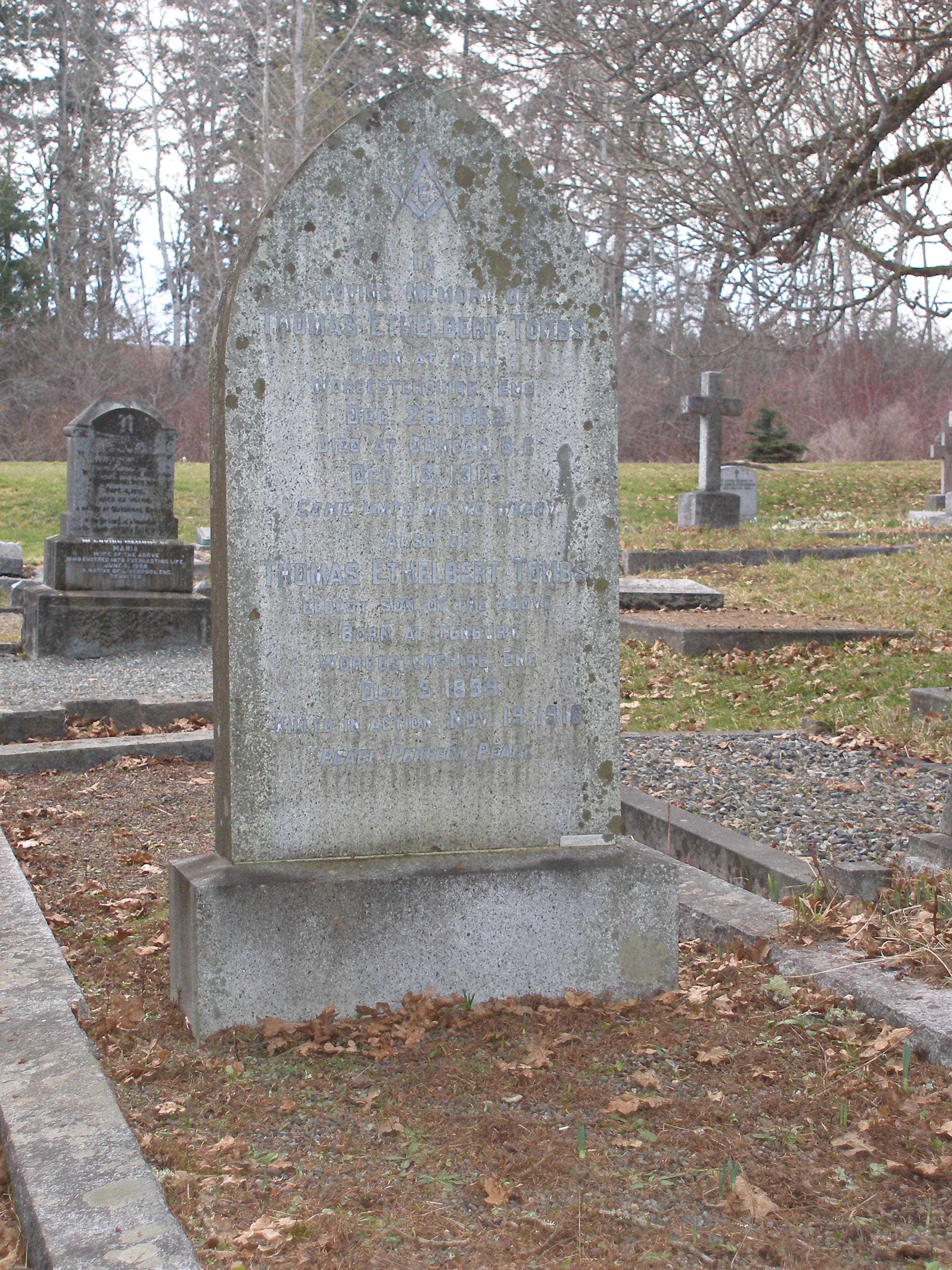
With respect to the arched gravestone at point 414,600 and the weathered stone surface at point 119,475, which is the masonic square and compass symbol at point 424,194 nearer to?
the arched gravestone at point 414,600

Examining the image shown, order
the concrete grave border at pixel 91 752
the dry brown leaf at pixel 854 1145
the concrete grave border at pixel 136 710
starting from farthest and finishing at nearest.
A: the concrete grave border at pixel 136 710 < the concrete grave border at pixel 91 752 < the dry brown leaf at pixel 854 1145

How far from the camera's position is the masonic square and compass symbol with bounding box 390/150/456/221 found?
3.60 meters

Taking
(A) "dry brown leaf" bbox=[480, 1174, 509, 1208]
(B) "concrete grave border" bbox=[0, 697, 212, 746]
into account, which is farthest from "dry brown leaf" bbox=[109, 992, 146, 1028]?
(B) "concrete grave border" bbox=[0, 697, 212, 746]

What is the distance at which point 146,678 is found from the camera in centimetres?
1059

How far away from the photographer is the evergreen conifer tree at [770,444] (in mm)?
33562

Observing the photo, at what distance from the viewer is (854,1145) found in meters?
2.83

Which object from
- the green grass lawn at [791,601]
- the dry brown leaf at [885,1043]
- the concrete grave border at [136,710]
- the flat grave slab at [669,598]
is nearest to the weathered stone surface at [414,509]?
the dry brown leaf at [885,1043]

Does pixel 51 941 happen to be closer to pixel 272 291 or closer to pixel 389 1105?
pixel 389 1105

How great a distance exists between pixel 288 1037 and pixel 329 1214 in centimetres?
91

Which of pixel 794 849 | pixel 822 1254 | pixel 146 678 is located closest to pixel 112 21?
pixel 146 678

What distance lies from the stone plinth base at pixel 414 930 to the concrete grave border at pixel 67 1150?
1.30 feet

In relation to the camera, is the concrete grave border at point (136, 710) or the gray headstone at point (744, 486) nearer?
the concrete grave border at point (136, 710)

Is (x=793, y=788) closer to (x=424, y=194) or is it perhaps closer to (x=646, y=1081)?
(x=646, y=1081)

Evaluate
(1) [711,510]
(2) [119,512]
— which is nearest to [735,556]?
(1) [711,510]
